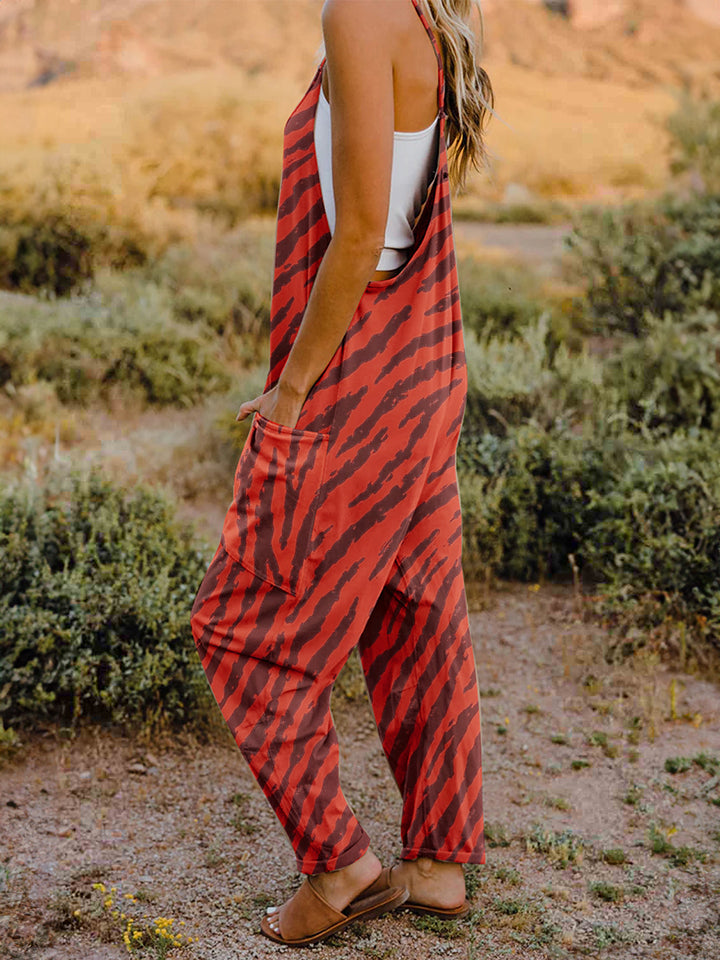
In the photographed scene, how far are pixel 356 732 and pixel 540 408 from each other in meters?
2.28

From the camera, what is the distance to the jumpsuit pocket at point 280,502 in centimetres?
171

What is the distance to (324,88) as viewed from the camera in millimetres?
1625

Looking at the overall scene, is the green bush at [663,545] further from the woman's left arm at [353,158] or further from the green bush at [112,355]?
the green bush at [112,355]

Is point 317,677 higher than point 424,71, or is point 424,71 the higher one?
point 424,71

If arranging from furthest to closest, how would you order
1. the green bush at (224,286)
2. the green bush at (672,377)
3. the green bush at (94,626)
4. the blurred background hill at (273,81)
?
the blurred background hill at (273,81), the green bush at (224,286), the green bush at (672,377), the green bush at (94,626)

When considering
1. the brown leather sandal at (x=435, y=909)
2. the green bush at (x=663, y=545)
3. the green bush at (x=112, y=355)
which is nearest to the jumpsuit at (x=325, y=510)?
the brown leather sandal at (x=435, y=909)

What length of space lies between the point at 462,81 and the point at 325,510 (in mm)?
802

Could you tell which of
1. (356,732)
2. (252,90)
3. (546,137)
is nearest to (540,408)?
(356,732)

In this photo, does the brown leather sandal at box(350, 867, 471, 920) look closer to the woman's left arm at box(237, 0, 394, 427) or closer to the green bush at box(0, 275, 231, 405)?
the woman's left arm at box(237, 0, 394, 427)

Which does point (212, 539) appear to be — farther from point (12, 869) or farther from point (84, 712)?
point (12, 869)

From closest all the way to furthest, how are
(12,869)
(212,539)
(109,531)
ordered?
(12,869), (109,531), (212,539)

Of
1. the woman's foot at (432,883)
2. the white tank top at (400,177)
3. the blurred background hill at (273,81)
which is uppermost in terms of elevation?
the blurred background hill at (273,81)

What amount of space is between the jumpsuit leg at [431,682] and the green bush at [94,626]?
3.52ft

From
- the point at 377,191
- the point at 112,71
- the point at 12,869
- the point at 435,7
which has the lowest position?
the point at 12,869
